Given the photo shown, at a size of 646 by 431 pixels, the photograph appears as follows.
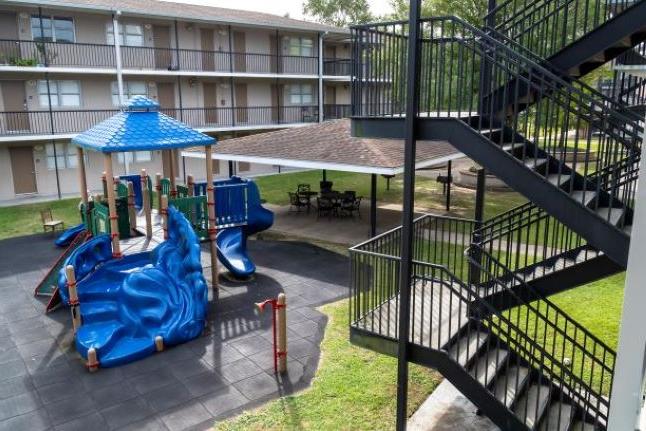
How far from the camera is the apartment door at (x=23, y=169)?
74.8 ft

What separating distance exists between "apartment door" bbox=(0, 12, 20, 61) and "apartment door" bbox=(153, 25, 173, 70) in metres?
6.07

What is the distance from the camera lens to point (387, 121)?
6242 mm

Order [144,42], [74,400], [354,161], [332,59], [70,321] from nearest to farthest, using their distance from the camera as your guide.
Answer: [74,400] < [70,321] < [354,161] < [144,42] < [332,59]

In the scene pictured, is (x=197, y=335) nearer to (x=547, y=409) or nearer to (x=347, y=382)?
(x=347, y=382)

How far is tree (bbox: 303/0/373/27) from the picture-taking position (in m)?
56.3

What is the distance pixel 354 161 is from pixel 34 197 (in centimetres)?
1566

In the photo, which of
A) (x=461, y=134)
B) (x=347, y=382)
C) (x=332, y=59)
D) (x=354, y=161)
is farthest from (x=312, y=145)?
(x=332, y=59)

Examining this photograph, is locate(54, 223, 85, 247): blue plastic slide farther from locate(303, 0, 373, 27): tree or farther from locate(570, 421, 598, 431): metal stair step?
locate(303, 0, 373, 27): tree

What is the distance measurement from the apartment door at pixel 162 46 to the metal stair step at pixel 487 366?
77.3 feet

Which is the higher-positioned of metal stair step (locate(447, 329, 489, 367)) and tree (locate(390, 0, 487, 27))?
tree (locate(390, 0, 487, 27))

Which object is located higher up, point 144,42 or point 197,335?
point 144,42

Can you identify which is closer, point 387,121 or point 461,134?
point 461,134

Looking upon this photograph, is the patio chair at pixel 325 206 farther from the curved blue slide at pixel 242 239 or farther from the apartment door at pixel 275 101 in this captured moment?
the apartment door at pixel 275 101

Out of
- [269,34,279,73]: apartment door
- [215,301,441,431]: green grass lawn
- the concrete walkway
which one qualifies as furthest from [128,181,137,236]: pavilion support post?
[269,34,279,73]: apartment door
